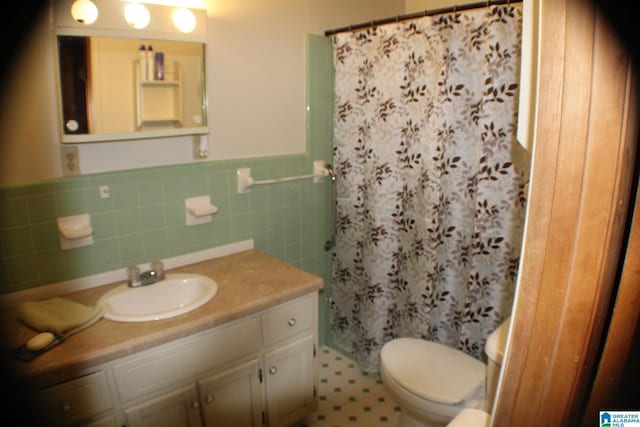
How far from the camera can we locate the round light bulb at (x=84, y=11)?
1.48 meters

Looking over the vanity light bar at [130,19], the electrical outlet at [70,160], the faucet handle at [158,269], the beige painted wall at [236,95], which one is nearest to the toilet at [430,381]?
the faucet handle at [158,269]

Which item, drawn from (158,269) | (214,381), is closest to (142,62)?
(158,269)

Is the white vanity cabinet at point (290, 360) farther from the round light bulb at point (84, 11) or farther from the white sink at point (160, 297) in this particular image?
the round light bulb at point (84, 11)

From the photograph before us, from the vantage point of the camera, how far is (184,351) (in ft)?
4.91

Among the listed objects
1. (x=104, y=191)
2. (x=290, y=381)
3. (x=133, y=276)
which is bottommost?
(x=290, y=381)

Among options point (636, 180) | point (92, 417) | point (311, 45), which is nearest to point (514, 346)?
point (636, 180)

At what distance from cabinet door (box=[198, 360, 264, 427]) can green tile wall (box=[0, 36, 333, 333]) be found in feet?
2.10

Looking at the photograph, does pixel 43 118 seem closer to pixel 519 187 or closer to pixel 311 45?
pixel 311 45

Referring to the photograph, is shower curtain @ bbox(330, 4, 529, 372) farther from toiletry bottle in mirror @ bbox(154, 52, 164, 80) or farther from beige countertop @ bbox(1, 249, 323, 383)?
toiletry bottle in mirror @ bbox(154, 52, 164, 80)

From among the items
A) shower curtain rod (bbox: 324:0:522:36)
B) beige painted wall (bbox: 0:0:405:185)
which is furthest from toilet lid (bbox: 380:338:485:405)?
shower curtain rod (bbox: 324:0:522:36)

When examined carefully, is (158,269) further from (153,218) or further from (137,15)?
(137,15)

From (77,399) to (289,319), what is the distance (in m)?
0.81

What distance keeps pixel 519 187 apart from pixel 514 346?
141 cm

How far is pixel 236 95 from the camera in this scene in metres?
2.01
